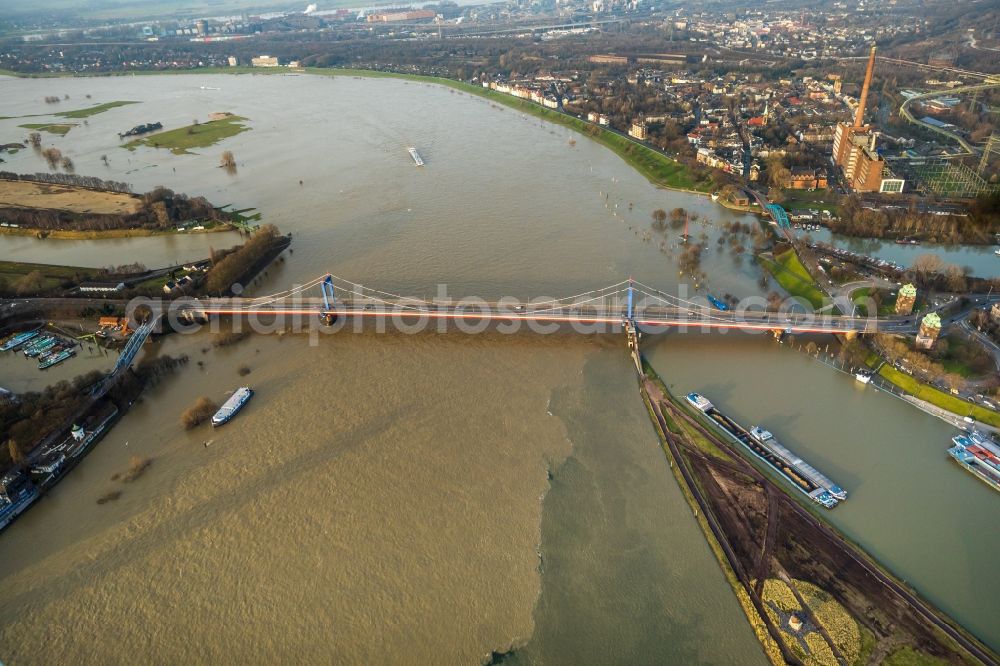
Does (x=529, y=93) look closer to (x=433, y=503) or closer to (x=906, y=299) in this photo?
(x=906, y=299)

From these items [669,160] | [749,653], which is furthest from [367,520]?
[669,160]

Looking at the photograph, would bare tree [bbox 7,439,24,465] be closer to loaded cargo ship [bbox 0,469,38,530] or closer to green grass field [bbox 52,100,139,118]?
loaded cargo ship [bbox 0,469,38,530]

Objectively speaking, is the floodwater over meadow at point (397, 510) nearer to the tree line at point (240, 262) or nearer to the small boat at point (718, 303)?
the tree line at point (240, 262)

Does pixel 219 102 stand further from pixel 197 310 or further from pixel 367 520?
pixel 367 520

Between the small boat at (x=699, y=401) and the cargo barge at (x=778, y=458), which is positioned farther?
the small boat at (x=699, y=401)

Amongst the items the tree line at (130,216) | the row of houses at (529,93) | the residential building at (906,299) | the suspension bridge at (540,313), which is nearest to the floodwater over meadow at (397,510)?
the suspension bridge at (540,313)

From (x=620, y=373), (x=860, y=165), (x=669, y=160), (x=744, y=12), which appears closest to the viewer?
(x=620, y=373)
